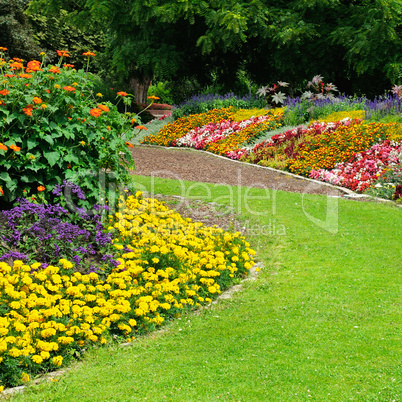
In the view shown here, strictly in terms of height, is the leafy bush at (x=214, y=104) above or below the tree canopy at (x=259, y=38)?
below

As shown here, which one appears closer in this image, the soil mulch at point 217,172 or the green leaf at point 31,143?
the green leaf at point 31,143

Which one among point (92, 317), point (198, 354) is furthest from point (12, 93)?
point (198, 354)

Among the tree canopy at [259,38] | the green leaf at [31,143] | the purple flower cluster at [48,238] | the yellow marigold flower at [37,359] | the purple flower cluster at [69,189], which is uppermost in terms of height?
the tree canopy at [259,38]

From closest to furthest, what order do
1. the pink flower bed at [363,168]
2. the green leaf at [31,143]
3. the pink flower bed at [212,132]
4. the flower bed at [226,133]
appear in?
the green leaf at [31,143], the pink flower bed at [363,168], the flower bed at [226,133], the pink flower bed at [212,132]

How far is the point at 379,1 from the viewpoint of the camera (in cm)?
1539

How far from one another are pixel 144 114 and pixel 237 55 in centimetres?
427

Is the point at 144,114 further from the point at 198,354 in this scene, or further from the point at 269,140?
the point at 198,354

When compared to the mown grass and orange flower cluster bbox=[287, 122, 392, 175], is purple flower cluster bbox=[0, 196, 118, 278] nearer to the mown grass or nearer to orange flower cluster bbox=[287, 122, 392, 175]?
the mown grass

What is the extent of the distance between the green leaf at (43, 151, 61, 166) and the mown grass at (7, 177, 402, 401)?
220 cm

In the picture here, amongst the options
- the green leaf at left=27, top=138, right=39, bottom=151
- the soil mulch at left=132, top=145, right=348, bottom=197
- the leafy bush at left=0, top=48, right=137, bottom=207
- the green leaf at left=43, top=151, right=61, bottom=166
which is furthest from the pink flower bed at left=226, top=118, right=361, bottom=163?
the green leaf at left=27, top=138, right=39, bottom=151

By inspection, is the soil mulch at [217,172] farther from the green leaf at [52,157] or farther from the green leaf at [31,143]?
the green leaf at [31,143]

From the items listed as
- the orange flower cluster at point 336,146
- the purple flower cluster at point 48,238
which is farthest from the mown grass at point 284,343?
the orange flower cluster at point 336,146

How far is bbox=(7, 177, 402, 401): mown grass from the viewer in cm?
332

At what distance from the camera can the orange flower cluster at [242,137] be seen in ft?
45.8
